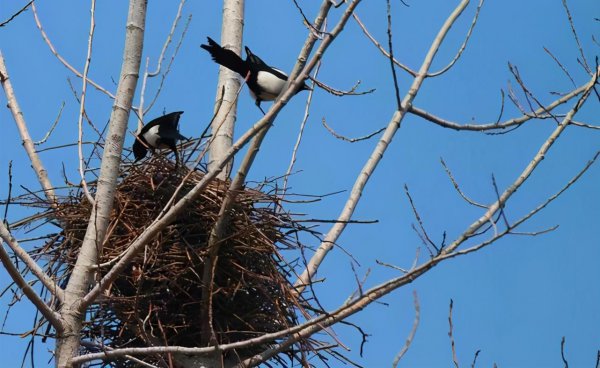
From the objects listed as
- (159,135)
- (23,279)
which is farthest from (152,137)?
(23,279)

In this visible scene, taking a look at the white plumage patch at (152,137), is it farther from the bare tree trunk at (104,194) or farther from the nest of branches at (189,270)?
the bare tree trunk at (104,194)

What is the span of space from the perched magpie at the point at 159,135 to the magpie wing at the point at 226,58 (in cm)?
49

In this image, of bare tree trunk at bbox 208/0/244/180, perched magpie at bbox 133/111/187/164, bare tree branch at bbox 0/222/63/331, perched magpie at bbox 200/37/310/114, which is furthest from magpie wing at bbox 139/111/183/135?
bare tree branch at bbox 0/222/63/331

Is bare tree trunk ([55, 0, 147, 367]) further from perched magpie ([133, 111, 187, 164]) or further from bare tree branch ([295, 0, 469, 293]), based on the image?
bare tree branch ([295, 0, 469, 293])

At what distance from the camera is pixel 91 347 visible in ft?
15.0

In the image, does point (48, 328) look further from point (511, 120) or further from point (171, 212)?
point (511, 120)

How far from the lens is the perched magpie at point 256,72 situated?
535 cm

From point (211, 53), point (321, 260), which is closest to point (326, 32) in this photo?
point (321, 260)

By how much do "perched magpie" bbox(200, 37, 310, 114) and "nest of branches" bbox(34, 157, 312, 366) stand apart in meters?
0.80

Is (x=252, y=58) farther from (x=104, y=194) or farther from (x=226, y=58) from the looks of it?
(x=104, y=194)

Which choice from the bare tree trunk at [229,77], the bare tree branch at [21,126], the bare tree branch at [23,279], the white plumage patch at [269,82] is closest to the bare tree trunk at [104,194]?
the bare tree branch at [23,279]

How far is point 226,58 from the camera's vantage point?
5.37 m

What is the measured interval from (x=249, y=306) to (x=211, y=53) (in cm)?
150

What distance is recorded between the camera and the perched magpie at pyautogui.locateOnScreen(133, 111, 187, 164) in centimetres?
544
